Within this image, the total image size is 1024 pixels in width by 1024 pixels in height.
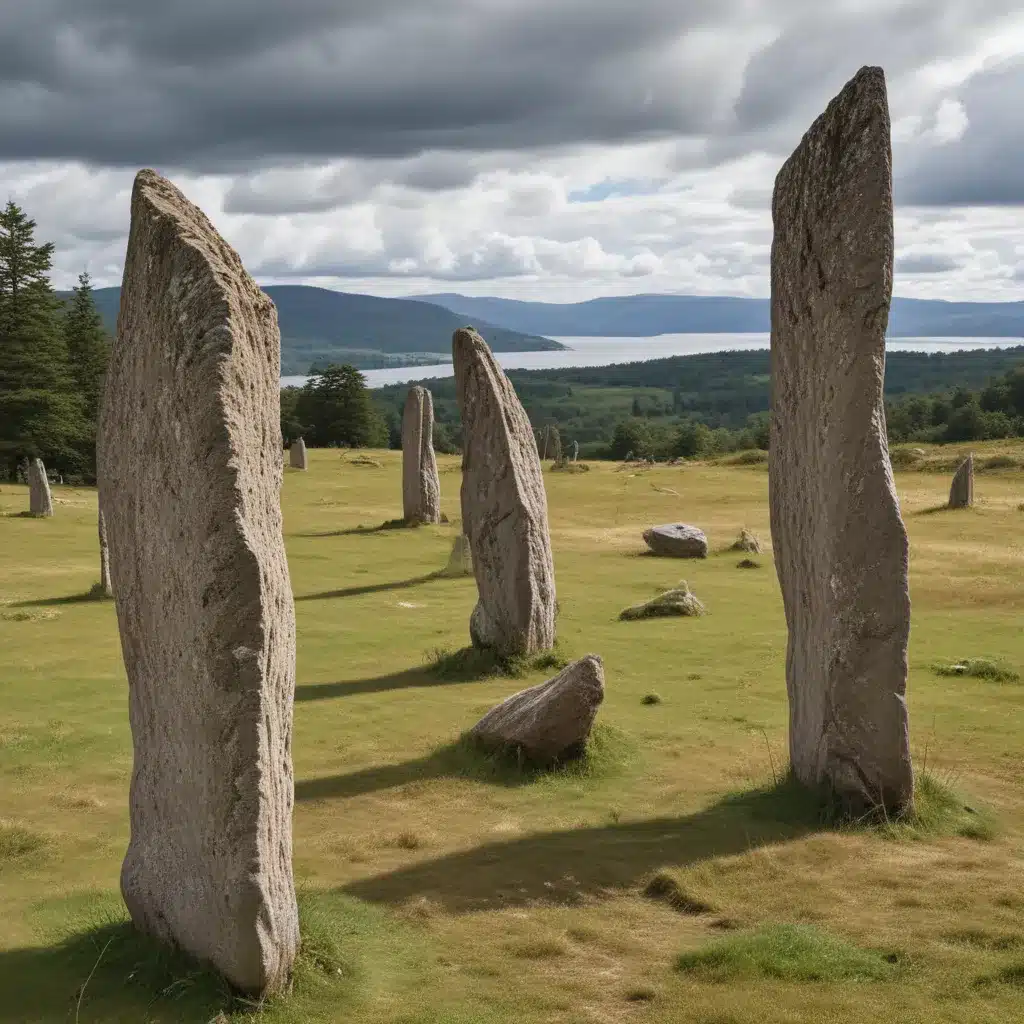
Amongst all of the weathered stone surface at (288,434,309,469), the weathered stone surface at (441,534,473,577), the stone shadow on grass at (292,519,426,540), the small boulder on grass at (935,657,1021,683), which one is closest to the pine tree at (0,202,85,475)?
the weathered stone surface at (288,434,309,469)

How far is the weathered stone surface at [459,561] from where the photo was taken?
24.2 m

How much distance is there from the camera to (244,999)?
6.58 metres

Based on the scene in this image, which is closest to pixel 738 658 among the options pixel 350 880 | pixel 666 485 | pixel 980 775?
pixel 980 775

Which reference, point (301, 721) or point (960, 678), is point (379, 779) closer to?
point (301, 721)

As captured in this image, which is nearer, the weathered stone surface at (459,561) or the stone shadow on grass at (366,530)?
the weathered stone surface at (459,561)

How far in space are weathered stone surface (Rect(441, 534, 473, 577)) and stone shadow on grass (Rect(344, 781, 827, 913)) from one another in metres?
14.0

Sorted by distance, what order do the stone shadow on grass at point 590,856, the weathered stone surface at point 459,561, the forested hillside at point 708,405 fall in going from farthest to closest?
the forested hillside at point 708,405 → the weathered stone surface at point 459,561 → the stone shadow on grass at point 590,856

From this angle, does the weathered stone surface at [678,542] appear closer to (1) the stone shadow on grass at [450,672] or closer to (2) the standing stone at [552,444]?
(1) the stone shadow on grass at [450,672]

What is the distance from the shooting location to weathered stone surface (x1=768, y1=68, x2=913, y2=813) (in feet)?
30.8

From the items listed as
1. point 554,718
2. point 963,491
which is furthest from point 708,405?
point 554,718

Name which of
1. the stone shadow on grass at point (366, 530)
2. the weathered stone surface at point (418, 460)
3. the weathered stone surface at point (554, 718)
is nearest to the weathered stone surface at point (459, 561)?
the stone shadow on grass at point (366, 530)

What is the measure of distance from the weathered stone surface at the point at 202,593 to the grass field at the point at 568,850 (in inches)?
21.8

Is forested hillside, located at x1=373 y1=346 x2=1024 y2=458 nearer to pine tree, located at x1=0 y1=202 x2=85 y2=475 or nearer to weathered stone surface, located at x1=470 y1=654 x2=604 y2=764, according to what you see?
pine tree, located at x1=0 y1=202 x2=85 y2=475

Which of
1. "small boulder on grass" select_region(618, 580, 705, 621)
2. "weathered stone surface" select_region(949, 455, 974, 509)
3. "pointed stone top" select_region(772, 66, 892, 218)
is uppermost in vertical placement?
"pointed stone top" select_region(772, 66, 892, 218)
